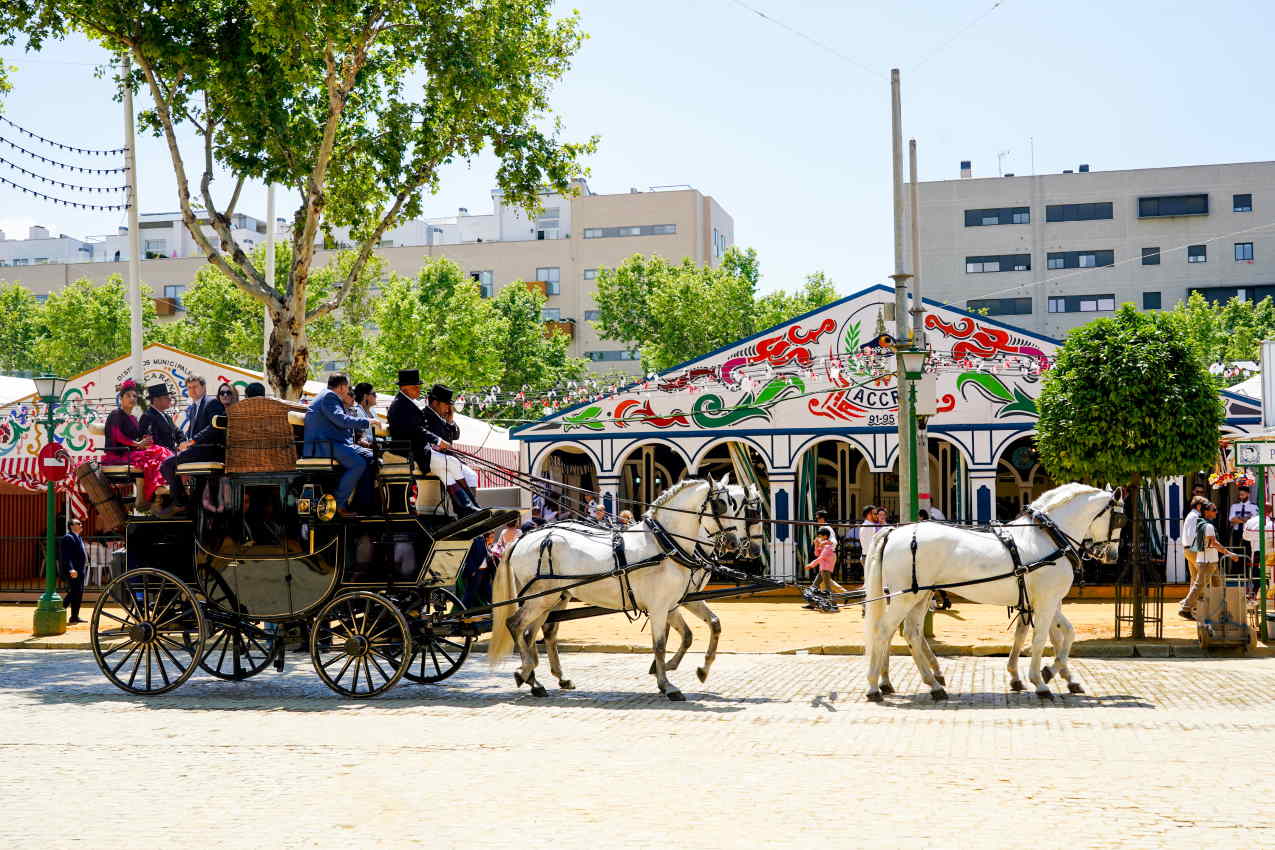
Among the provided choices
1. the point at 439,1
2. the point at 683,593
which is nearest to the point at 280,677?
the point at 683,593

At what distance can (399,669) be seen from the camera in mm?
11719

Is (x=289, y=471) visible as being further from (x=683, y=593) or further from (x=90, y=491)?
(x=683, y=593)

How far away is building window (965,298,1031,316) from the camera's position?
208 ft

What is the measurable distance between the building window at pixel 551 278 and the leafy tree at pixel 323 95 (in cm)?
4870

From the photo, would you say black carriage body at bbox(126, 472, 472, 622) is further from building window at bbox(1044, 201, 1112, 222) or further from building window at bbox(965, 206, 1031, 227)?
building window at bbox(1044, 201, 1112, 222)

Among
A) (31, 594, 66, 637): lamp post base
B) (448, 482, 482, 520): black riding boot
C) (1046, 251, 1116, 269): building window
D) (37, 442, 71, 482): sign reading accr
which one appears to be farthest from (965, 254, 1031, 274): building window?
(448, 482, 482, 520): black riding boot

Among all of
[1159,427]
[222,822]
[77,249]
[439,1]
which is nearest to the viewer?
[222,822]

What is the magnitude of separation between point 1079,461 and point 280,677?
10312 mm

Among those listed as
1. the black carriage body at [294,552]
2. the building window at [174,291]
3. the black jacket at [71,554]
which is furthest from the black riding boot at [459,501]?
the building window at [174,291]

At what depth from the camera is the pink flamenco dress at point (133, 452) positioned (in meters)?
12.8

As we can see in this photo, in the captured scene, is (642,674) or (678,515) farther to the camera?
(642,674)

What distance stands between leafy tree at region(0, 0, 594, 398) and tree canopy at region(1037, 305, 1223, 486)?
28.3 feet

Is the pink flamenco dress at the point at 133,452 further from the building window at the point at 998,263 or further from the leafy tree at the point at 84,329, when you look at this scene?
the building window at the point at 998,263

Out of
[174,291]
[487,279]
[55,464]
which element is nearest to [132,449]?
[55,464]
